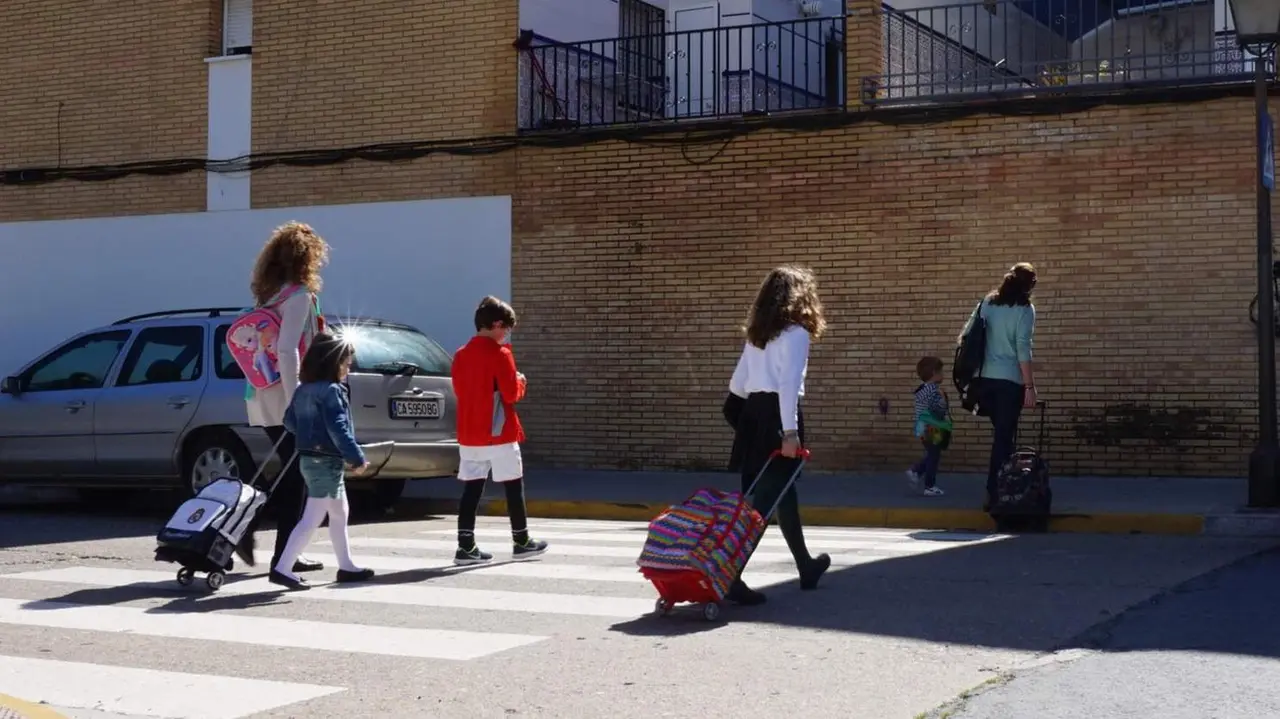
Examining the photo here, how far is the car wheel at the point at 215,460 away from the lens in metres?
11.5

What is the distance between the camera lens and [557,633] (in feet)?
21.9

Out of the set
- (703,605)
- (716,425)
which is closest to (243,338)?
(703,605)

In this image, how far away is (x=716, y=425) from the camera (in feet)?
50.5

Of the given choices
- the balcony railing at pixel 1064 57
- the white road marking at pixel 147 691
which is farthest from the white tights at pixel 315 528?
the balcony railing at pixel 1064 57

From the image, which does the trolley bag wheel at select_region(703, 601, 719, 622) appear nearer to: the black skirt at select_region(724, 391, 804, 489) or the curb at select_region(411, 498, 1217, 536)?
the black skirt at select_region(724, 391, 804, 489)

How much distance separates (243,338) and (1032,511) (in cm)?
535

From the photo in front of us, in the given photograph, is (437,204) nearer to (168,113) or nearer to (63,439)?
(168,113)

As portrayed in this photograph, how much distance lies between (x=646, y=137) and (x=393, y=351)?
479 centimetres

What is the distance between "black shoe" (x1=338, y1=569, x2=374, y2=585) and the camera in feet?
27.2

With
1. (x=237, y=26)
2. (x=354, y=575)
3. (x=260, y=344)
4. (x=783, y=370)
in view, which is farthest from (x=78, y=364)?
(x=783, y=370)

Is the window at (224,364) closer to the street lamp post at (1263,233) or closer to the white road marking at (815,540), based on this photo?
the white road marking at (815,540)

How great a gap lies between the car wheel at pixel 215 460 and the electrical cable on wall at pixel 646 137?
5.74m

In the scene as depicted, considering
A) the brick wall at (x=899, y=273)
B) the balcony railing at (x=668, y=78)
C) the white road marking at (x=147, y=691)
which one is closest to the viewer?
the white road marking at (x=147, y=691)

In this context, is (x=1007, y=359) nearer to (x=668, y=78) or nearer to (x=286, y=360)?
(x=286, y=360)
